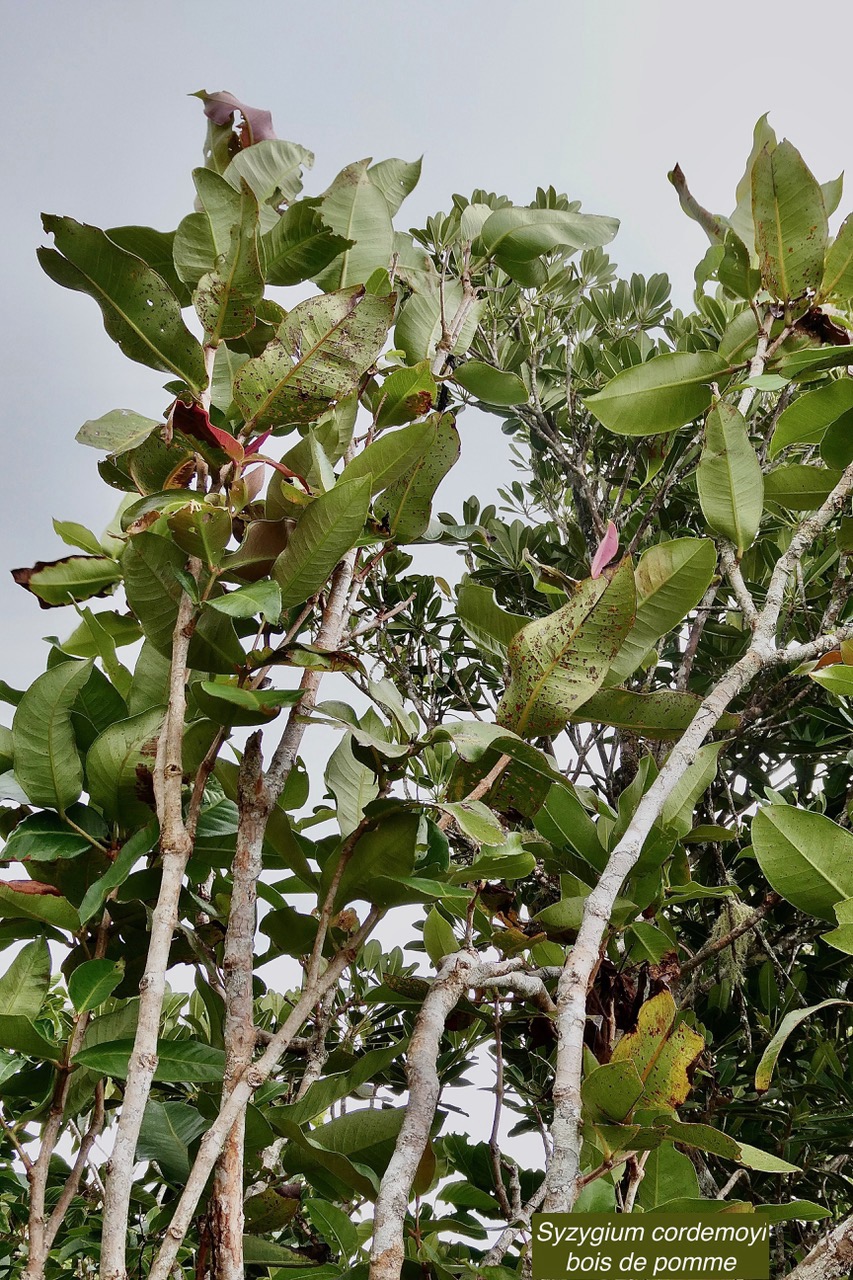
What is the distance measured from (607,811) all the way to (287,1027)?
493 mm

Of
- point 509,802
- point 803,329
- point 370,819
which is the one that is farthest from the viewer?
point 803,329

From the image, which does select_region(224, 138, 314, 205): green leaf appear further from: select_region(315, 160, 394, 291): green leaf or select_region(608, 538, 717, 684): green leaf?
select_region(608, 538, 717, 684): green leaf

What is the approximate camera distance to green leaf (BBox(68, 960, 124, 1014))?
0.73 m

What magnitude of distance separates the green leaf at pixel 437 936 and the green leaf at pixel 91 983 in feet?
0.98

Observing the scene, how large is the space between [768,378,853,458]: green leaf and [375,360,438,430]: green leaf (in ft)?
1.35

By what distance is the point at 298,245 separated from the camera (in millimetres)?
922

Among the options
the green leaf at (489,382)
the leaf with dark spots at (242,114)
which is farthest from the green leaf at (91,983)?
the leaf with dark spots at (242,114)

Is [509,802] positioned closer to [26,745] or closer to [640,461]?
[26,745]

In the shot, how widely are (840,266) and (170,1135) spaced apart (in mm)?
1098

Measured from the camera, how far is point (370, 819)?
0.78m

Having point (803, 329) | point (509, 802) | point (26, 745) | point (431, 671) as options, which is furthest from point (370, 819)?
point (431, 671)

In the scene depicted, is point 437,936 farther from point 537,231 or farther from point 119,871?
point 537,231

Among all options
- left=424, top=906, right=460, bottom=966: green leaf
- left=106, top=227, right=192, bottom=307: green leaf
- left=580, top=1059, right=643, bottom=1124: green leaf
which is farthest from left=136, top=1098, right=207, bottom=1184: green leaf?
left=106, top=227, right=192, bottom=307: green leaf

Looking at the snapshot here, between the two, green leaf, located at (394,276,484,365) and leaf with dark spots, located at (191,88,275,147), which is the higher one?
leaf with dark spots, located at (191,88,275,147)
